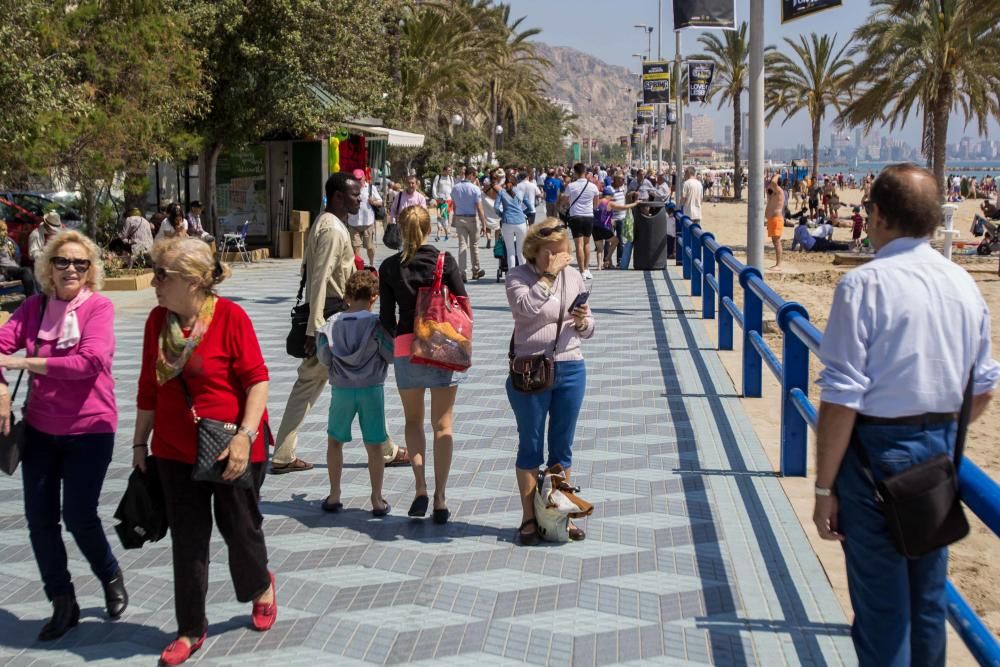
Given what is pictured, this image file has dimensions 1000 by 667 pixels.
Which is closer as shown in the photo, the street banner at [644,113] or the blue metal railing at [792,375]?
the blue metal railing at [792,375]

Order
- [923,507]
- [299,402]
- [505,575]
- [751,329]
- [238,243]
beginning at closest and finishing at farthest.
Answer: [923,507] < [505,575] < [299,402] < [751,329] < [238,243]

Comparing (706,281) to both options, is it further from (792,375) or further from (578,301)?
(578,301)

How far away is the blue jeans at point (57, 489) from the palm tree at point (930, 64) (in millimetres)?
24720

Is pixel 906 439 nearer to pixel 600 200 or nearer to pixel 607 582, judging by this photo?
pixel 607 582

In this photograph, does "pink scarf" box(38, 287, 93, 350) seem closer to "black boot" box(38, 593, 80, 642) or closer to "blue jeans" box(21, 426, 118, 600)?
"blue jeans" box(21, 426, 118, 600)

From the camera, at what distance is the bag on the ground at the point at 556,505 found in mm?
5539

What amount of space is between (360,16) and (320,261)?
648 inches

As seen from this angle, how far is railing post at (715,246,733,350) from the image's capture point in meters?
10.5

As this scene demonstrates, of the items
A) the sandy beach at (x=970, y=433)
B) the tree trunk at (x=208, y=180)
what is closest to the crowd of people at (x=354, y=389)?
the sandy beach at (x=970, y=433)

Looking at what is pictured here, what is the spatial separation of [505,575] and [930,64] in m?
25.5

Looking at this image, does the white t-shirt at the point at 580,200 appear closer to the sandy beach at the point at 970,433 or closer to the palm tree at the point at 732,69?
the sandy beach at the point at 970,433

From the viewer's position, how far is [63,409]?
14.9 feet

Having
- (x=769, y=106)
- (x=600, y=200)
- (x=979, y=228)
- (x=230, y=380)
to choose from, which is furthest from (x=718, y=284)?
(x=769, y=106)

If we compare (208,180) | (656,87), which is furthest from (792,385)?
(656,87)
